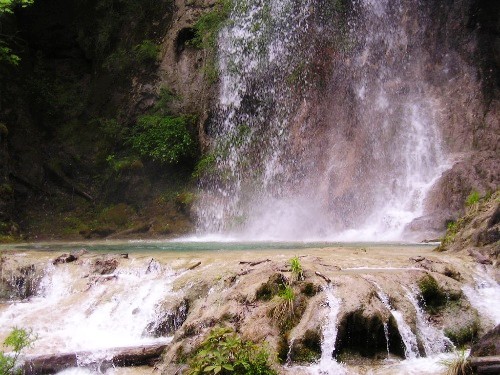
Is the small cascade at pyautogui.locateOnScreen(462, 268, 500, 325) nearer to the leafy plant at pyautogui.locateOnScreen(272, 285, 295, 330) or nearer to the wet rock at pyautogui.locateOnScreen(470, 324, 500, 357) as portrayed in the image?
the wet rock at pyautogui.locateOnScreen(470, 324, 500, 357)

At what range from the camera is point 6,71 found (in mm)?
19922

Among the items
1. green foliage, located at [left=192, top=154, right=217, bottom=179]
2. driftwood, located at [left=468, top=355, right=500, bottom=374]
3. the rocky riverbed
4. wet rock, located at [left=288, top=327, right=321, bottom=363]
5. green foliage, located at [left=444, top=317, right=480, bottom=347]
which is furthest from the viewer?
green foliage, located at [left=192, top=154, right=217, bottom=179]

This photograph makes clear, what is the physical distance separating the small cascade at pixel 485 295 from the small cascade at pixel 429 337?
2.51 ft

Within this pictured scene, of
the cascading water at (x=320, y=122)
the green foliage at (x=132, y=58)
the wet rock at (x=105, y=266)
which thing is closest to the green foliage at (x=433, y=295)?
the wet rock at (x=105, y=266)

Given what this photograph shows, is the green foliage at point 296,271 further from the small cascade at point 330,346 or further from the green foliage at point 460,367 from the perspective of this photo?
the green foliage at point 460,367

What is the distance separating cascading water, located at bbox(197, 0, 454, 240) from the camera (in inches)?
637

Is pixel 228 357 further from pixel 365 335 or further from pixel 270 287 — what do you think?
pixel 365 335

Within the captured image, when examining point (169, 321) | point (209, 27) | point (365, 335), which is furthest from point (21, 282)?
point (209, 27)

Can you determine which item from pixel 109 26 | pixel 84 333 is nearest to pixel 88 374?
pixel 84 333

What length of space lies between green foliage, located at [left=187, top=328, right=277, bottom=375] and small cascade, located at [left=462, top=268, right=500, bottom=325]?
3.13m

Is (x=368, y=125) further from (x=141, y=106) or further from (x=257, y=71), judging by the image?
(x=141, y=106)

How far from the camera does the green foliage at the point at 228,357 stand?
17.2 ft

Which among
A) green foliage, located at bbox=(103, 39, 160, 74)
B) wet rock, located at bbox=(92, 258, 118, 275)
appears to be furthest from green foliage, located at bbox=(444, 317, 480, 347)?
green foliage, located at bbox=(103, 39, 160, 74)

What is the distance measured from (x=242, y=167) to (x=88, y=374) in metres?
12.3
